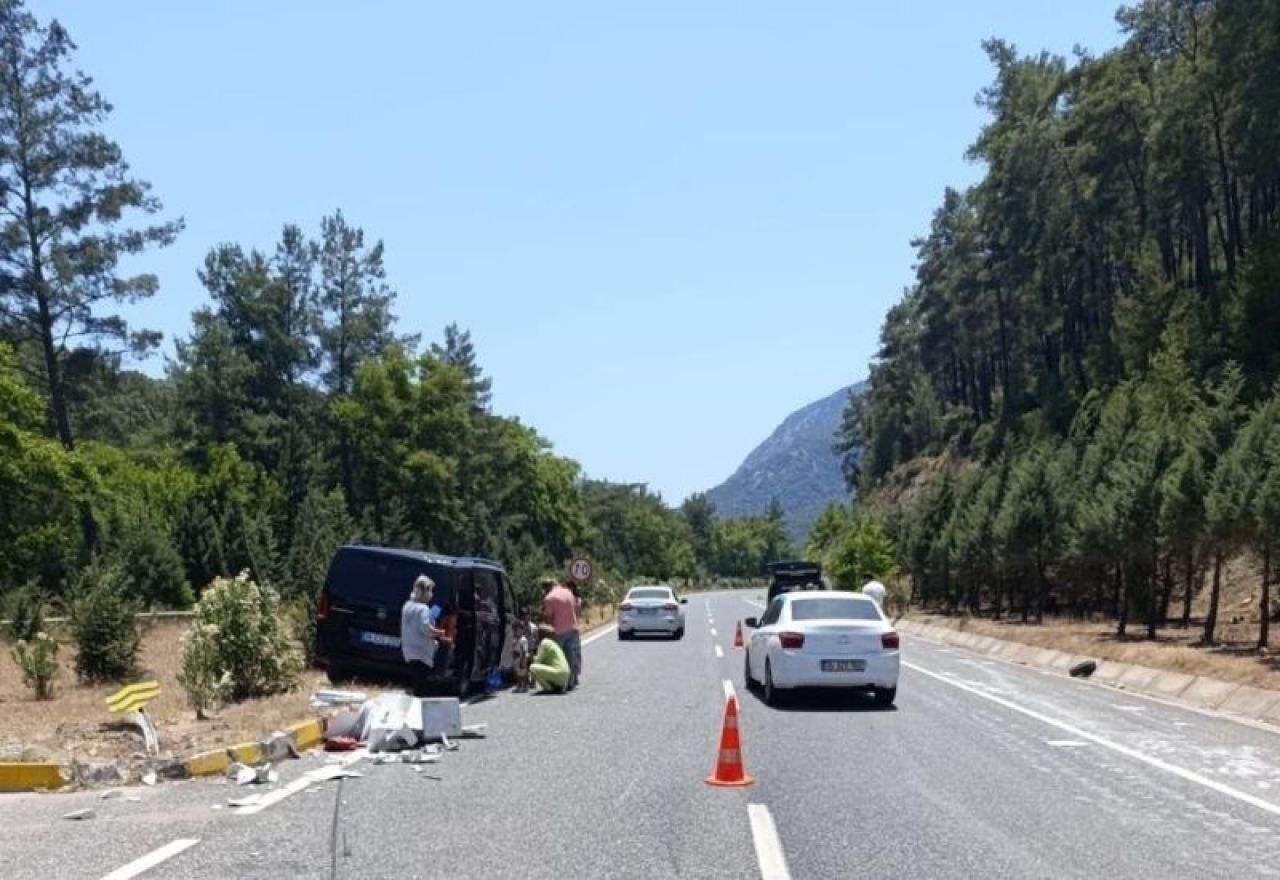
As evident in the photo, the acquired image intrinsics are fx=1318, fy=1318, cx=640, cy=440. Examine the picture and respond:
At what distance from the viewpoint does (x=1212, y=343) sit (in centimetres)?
5822

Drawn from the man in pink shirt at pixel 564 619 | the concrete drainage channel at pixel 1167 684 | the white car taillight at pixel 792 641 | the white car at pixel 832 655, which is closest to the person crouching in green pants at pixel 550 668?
the man in pink shirt at pixel 564 619

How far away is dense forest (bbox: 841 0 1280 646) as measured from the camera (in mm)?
33094

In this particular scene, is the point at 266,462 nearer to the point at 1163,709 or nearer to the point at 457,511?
the point at 457,511

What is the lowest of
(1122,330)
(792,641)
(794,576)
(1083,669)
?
(1083,669)

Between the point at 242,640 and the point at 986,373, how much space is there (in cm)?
9132

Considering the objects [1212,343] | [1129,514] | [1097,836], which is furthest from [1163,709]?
[1212,343]

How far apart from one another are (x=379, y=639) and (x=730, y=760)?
337 inches

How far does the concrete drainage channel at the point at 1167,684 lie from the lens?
60.6 feet

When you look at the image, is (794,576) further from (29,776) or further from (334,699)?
(29,776)

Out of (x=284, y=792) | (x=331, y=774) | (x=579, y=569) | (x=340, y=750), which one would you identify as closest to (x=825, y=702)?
(x=340, y=750)

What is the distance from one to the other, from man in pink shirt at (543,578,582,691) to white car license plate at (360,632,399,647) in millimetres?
2883

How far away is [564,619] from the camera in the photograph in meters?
20.3

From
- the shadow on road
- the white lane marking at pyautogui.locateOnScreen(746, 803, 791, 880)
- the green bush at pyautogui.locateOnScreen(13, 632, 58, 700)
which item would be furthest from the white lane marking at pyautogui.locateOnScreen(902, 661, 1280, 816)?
the green bush at pyautogui.locateOnScreen(13, 632, 58, 700)

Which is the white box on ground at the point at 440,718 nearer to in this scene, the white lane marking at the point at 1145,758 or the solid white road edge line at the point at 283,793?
the solid white road edge line at the point at 283,793
